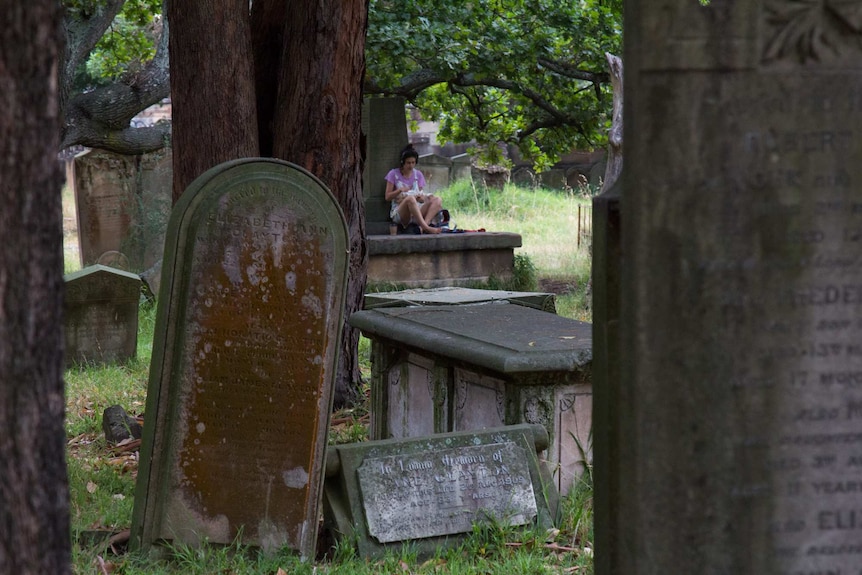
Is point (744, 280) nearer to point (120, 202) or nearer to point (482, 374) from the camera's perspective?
point (482, 374)

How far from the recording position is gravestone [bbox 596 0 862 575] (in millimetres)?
Result: 2535

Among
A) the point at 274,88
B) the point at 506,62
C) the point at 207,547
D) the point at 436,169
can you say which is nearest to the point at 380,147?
the point at 506,62

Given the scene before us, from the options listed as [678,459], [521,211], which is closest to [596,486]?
[678,459]

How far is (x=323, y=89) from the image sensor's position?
Result: 7633 millimetres

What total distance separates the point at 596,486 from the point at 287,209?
243 centimetres

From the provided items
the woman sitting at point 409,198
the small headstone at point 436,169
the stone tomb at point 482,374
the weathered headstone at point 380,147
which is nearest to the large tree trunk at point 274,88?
the stone tomb at point 482,374

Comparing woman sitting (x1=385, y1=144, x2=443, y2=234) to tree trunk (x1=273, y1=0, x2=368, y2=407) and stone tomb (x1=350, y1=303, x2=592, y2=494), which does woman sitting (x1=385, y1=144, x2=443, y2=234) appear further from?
stone tomb (x1=350, y1=303, x2=592, y2=494)

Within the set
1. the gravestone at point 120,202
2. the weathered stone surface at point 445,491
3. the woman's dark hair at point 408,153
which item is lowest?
the weathered stone surface at point 445,491

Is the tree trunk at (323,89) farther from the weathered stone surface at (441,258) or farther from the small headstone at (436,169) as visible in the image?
the small headstone at (436,169)

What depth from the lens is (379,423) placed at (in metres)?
7.33

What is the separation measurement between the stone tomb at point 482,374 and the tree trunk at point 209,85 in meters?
1.43

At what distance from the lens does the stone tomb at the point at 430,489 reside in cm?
504

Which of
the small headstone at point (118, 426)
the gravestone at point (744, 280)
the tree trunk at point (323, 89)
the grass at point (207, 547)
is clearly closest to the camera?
the gravestone at point (744, 280)

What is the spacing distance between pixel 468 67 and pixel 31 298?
38.4 ft
